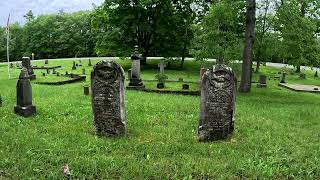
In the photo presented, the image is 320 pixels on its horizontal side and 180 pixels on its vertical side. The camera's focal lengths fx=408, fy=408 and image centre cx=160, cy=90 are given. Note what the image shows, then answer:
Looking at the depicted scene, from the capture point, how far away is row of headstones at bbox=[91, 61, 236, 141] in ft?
30.0

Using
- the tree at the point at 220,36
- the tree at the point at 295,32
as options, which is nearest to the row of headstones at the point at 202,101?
the tree at the point at 295,32

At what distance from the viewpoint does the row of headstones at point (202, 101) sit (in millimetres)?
9141

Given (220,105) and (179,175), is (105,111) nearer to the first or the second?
(220,105)

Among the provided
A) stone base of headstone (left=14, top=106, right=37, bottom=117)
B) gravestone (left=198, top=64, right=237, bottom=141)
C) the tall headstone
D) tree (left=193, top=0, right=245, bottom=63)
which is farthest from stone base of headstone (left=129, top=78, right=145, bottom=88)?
gravestone (left=198, top=64, right=237, bottom=141)

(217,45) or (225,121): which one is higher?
(217,45)

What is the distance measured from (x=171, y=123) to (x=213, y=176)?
14.0 feet

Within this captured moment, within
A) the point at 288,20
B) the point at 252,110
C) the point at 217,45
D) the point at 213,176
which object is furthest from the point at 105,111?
the point at 217,45

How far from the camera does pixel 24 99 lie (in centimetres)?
1140

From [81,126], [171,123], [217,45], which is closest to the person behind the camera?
[81,126]

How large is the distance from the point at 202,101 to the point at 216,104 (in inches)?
12.7

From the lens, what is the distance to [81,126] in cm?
1008

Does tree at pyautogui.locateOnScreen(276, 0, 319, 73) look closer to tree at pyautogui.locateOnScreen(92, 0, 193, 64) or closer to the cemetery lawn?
the cemetery lawn

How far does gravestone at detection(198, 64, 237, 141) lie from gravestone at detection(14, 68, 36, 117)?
506 centimetres

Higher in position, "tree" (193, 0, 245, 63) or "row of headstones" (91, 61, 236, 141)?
"tree" (193, 0, 245, 63)
